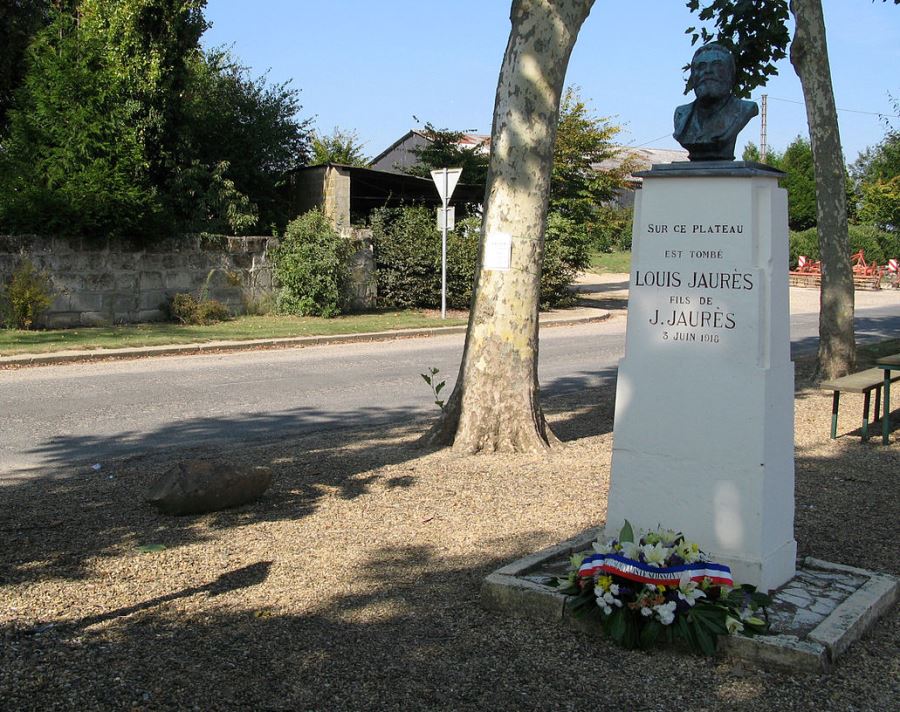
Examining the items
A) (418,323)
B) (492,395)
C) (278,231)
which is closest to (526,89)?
(492,395)

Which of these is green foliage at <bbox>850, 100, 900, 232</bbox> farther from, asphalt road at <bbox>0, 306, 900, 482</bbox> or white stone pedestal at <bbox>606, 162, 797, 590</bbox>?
white stone pedestal at <bbox>606, 162, 797, 590</bbox>

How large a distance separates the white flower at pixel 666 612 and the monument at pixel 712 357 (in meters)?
0.63

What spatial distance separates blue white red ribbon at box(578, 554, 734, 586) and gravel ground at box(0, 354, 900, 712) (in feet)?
0.99

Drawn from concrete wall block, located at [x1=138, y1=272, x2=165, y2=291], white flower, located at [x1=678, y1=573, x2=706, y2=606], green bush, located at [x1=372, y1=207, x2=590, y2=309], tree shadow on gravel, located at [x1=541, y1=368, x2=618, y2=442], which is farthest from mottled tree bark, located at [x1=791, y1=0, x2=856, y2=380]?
concrete wall block, located at [x1=138, y1=272, x2=165, y2=291]

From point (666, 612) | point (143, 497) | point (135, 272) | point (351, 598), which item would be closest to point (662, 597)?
point (666, 612)

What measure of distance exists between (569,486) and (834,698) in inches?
132

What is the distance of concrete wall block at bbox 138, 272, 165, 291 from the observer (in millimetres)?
18688

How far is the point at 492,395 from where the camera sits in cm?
786

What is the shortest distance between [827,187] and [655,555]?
30.8ft

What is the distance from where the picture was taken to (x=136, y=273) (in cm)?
1859

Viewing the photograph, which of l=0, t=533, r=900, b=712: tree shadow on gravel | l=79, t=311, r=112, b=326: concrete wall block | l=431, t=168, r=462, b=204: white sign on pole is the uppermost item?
l=431, t=168, r=462, b=204: white sign on pole

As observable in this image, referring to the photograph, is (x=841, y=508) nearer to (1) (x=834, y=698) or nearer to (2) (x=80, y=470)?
(1) (x=834, y=698)

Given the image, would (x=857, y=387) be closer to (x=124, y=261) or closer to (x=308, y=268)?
(x=308, y=268)

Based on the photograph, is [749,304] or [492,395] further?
[492,395]
